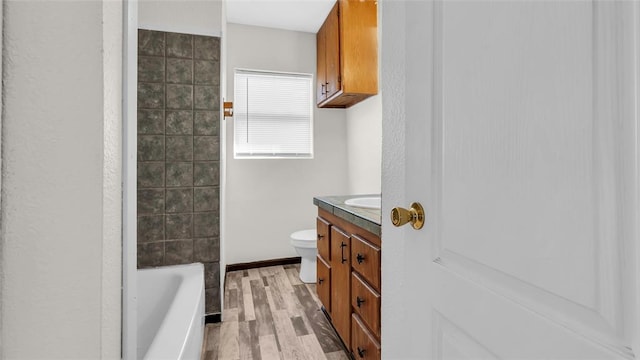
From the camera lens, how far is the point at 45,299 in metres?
0.43

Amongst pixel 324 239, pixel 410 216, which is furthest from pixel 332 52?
pixel 410 216

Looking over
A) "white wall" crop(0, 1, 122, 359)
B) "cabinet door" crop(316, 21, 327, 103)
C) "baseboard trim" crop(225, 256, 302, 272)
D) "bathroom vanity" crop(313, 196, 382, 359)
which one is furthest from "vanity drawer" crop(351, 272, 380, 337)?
"cabinet door" crop(316, 21, 327, 103)

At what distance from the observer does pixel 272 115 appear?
11.2ft

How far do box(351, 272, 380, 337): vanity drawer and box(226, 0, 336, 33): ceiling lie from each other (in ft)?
7.94

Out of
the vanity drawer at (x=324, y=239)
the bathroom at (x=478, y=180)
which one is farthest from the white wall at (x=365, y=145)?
the bathroom at (x=478, y=180)

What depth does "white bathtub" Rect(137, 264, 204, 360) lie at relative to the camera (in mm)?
1240

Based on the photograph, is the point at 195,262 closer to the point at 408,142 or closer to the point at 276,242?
the point at 276,242

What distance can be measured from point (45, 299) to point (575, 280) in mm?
685

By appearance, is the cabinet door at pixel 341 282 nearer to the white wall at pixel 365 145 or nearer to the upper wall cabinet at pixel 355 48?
the white wall at pixel 365 145

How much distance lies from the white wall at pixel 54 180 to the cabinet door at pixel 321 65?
274 cm

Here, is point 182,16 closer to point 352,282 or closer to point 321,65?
point 321,65

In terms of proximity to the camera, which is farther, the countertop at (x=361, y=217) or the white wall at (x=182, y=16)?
the white wall at (x=182, y=16)

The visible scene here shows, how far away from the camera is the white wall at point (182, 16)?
197 centimetres

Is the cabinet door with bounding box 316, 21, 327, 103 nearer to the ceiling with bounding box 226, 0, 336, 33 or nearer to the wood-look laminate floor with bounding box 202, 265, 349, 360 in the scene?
the ceiling with bounding box 226, 0, 336, 33
